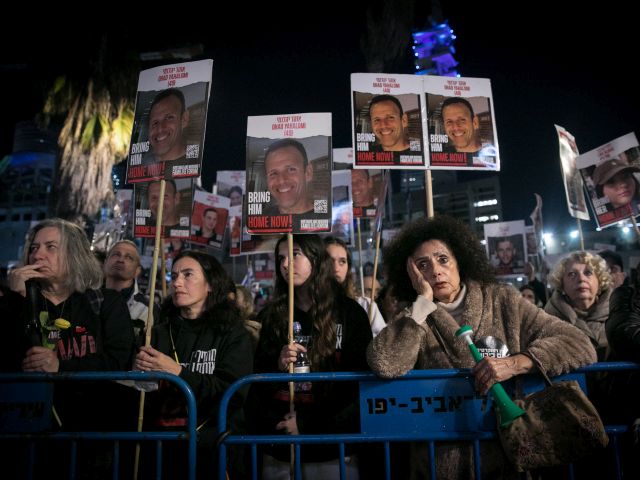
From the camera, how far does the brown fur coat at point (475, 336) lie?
218cm

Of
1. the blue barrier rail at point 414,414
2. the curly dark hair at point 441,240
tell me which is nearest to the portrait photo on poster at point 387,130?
the curly dark hair at point 441,240

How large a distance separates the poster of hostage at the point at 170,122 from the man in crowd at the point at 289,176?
59cm

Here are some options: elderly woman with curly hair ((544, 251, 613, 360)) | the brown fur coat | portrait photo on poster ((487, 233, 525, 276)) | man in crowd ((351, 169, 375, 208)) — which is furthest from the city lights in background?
the brown fur coat

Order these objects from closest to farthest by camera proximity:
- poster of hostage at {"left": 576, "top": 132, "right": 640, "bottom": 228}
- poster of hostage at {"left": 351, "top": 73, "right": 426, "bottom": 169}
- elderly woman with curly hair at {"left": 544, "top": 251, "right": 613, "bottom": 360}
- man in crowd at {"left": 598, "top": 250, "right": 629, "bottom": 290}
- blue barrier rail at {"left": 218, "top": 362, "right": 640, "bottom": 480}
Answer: blue barrier rail at {"left": 218, "top": 362, "right": 640, "bottom": 480} → elderly woman with curly hair at {"left": 544, "top": 251, "right": 613, "bottom": 360} → poster of hostage at {"left": 351, "top": 73, "right": 426, "bottom": 169} → poster of hostage at {"left": 576, "top": 132, "right": 640, "bottom": 228} → man in crowd at {"left": 598, "top": 250, "right": 629, "bottom": 290}

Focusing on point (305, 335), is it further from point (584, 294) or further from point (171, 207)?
point (171, 207)

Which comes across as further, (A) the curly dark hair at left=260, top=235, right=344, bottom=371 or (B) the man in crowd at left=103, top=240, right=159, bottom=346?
(B) the man in crowd at left=103, top=240, right=159, bottom=346

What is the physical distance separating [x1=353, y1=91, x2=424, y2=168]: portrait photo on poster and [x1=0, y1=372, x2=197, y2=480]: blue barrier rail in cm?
278

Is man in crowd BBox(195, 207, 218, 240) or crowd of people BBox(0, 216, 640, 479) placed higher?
man in crowd BBox(195, 207, 218, 240)

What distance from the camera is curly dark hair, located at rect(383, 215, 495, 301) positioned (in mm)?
2822

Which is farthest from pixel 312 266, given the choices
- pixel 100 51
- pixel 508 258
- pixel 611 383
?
pixel 100 51

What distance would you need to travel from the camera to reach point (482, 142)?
4.39 metres

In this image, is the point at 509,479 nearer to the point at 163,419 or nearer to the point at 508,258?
the point at 163,419

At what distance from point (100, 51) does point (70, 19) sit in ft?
3.21

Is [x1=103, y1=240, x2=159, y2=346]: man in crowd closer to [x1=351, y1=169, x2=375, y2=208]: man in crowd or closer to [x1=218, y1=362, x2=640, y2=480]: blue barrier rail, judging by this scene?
[x1=218, y1=362, x2=640, y2=480]: blue barrier rail
